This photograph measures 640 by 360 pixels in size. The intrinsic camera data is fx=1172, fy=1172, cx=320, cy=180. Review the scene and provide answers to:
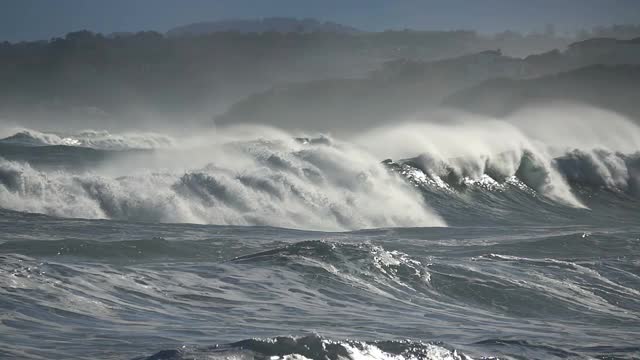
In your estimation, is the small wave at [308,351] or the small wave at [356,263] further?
the small wave at [356,263]

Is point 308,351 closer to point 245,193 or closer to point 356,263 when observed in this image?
point 356,263

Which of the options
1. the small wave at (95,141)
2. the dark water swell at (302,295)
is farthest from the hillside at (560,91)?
the dark water swell at (302,295)

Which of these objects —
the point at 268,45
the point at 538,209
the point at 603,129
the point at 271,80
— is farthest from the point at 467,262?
the point at 268,45

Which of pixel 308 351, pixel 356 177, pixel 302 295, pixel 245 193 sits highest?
pixel 356 177

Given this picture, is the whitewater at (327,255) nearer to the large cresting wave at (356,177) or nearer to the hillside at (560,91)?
the large cresting wave at (356,177)

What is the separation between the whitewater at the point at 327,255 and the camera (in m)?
9.49

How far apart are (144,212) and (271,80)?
116 m

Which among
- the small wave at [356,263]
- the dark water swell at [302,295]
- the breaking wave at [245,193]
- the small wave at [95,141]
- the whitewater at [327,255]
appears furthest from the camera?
the small wave at [95,141]

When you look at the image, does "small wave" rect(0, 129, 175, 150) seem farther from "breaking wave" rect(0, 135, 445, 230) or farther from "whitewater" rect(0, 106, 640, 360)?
"breaking wave" rect(0, 135, 445, 230)

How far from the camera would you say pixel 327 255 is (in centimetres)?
1377

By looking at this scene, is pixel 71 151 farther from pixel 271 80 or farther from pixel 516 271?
pixel 271 80

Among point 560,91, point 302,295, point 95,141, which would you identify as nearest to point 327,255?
point 302,295

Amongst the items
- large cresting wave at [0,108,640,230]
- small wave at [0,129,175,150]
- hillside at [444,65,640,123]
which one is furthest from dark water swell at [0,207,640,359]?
hillside at [444,65,640,123]

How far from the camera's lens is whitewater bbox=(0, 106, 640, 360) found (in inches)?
374
